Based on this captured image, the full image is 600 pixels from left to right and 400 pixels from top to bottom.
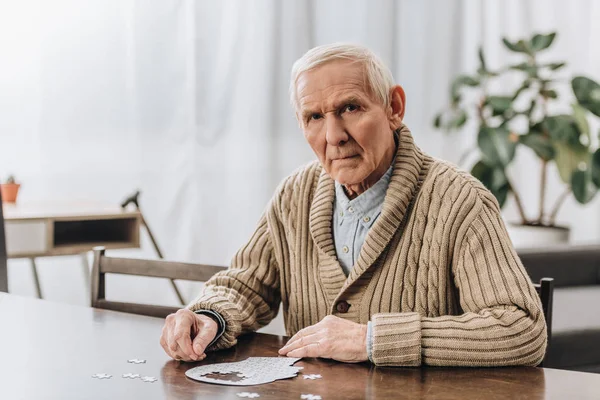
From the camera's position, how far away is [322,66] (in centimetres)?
178

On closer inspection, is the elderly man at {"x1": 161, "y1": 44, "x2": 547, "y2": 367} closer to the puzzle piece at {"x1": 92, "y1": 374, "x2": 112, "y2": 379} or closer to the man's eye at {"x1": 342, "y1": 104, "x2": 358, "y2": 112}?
the man's eye at {"x1": 342, "y1": 104, "x2": 358, "y2": 112}

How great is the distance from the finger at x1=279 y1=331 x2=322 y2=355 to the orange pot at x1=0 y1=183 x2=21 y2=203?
2133 mm

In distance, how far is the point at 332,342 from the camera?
1572 mm

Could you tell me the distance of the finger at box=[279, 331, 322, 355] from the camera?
1.60 meters

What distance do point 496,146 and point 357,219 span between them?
2.75 metres

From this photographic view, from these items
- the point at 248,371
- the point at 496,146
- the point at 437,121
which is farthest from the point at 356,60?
the point at 437,121

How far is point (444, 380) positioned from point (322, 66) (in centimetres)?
70

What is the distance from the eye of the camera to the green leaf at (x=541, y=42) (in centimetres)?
466

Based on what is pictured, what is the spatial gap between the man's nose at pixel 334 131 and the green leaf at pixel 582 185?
312cm

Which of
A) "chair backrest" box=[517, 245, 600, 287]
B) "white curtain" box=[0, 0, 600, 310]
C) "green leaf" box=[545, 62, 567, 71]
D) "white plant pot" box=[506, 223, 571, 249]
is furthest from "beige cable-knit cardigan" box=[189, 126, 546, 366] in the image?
"green leaf" box=[545, 62, 567, 71]

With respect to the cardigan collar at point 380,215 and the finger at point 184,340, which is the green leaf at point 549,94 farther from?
the finger at point 184,340

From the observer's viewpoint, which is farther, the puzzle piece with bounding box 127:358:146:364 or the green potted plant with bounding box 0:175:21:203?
the green potted plant with bounding box 0:175:21:203

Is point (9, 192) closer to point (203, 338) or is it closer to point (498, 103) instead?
point (203, 338)

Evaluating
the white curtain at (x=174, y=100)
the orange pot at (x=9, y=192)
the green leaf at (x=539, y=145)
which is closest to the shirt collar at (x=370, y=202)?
the orange pot at (x=9, y=192)
